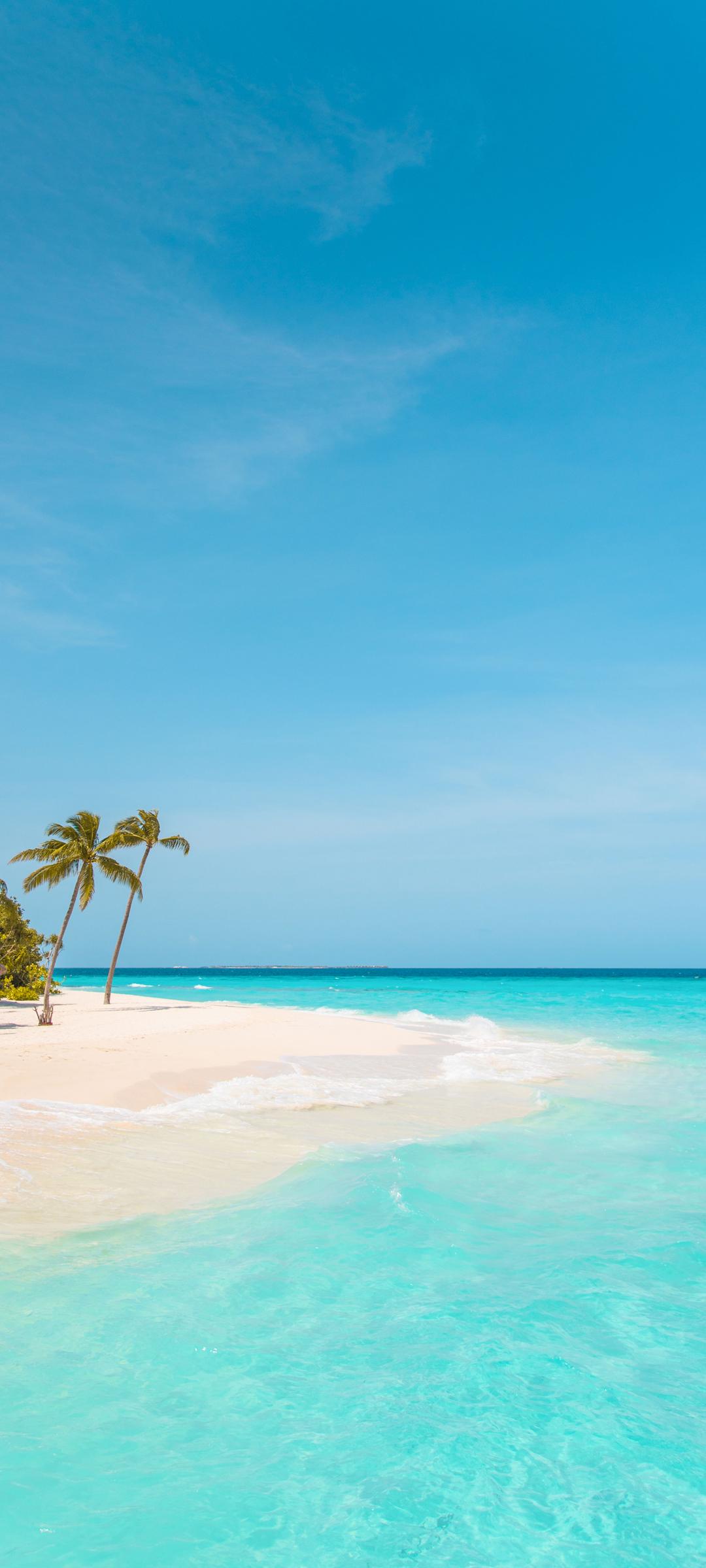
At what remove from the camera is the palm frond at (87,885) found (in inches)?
1309

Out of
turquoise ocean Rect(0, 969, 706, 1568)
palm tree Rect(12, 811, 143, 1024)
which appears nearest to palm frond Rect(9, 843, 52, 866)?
palm tree Rect(12, 811, 143, 1024)

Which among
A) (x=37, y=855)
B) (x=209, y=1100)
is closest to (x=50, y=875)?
(x=37, y=855)

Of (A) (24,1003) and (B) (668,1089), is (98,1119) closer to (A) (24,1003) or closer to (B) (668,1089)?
(B) (668,1089)

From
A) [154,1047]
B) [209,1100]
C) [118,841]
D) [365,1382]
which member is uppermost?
[118,841]

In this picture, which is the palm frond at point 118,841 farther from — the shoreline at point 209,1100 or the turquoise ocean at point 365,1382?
the turquoise ocean at point 365,1382

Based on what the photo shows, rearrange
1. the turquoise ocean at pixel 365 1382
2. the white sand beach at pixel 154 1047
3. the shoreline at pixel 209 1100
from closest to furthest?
the turquoise ocean at pixel 365 1382
the shoreline at pixel 209 1100
the white sand beach at pixel 154 1047

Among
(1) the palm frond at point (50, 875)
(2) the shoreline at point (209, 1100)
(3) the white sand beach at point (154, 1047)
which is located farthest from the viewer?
(1) the palm frond at point (50, 875)

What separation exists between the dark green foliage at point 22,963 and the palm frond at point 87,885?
3067 millimetres

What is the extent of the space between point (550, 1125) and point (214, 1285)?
29.9 feet

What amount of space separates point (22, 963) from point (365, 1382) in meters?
43.0

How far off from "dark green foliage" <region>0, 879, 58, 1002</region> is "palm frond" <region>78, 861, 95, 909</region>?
307 centimetres

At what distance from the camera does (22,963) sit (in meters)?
44.8

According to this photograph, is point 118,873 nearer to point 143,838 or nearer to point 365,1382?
point 143,838

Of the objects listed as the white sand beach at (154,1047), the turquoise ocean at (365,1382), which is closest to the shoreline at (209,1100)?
the white sand beach at (154,1047)
